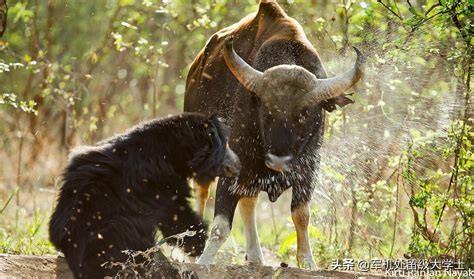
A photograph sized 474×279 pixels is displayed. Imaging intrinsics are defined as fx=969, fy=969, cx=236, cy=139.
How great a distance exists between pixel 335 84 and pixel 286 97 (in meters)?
0.52

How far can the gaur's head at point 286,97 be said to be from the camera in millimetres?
8078

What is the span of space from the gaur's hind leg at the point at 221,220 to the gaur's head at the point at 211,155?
5.85 ft

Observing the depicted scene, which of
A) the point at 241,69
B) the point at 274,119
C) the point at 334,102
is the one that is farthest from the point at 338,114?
the point at 274,119

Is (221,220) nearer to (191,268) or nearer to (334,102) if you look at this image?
(334,102)

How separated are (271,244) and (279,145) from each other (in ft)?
8.90

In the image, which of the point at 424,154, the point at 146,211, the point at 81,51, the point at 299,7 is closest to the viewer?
the point at 146,211

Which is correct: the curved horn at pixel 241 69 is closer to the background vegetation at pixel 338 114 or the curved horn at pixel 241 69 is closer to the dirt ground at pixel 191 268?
the background vegetation at pixel 338 114

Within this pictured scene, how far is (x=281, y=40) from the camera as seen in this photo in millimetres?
8875

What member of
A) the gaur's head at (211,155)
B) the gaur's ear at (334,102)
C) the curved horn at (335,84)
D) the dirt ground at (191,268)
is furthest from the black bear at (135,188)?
the gaur's ear at (334,102)

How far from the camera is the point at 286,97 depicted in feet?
27.1

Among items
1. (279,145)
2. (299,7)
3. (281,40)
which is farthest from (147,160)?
(299,7)

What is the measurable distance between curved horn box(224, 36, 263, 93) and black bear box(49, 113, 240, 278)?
1.73 metres

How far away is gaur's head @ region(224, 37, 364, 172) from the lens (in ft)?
26.5

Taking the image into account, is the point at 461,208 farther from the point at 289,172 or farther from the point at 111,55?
the point at 111,55
